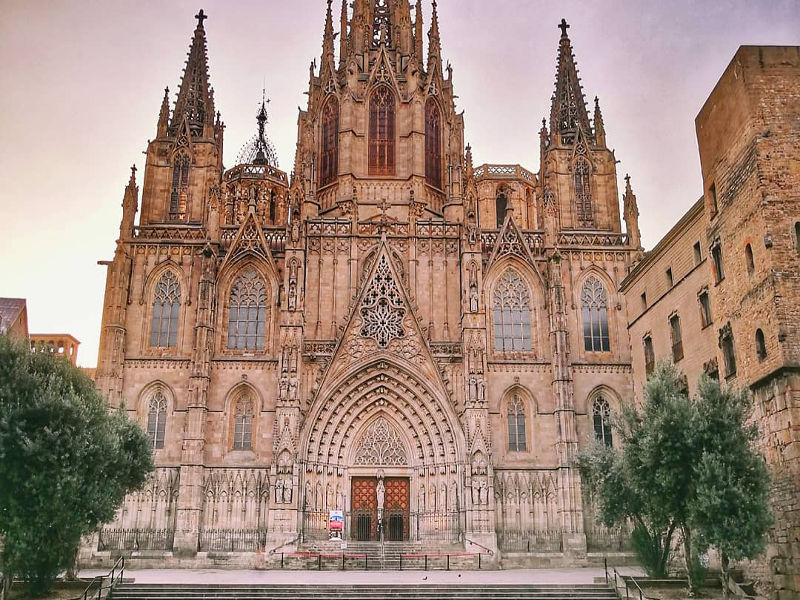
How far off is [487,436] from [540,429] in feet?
11.8

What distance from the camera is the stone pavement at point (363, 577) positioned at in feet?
90.8

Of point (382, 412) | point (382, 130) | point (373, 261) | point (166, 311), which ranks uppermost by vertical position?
point (382, 130)

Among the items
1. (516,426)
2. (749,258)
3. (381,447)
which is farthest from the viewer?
(516,426)

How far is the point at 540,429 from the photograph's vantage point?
40.6 meters

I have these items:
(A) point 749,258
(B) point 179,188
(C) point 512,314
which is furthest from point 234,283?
(A) point 749,258

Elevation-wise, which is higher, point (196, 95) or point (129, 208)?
point (196, 95)

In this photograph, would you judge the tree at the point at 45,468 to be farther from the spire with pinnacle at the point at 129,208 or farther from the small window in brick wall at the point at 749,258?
the small window in brick wall at the point at 749,258

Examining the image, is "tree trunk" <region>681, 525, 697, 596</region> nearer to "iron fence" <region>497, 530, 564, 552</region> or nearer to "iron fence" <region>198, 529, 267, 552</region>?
"iron fence" <region>497, 530, 564, 552</region>

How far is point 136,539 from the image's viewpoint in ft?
125

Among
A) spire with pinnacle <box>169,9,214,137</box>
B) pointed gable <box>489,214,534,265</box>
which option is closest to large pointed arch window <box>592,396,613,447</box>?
pointed gable <box>489,214,534,265</box>

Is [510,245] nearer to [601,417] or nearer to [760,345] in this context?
[601,417]

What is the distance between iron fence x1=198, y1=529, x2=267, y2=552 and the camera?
124 ft

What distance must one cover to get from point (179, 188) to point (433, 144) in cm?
1475

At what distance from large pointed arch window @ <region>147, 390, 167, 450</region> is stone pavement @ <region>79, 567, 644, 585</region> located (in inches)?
275
